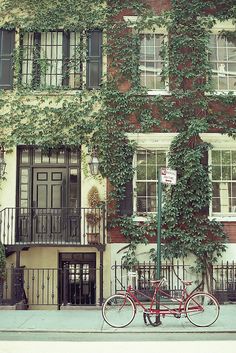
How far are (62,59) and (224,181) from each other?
630 cm

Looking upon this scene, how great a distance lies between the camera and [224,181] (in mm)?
14766

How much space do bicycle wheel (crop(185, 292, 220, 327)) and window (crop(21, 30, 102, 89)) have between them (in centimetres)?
769

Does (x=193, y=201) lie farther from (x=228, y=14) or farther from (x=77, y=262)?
(x=228, y=14)

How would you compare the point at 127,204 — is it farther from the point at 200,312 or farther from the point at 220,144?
the point at 200,312

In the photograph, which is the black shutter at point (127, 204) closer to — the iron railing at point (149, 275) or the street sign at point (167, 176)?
the iron railing at point (149, 275)

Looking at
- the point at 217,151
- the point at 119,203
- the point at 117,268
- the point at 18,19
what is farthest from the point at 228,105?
the point at 18,19

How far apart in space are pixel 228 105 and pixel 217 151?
1.45 m

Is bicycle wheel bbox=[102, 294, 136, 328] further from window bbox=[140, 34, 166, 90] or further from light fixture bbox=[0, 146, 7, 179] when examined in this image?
window bbox=[140, 34, 166, 90]

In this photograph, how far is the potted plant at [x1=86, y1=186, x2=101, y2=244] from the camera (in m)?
13.6

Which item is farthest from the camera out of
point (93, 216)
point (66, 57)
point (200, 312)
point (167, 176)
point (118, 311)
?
point (66, 57)

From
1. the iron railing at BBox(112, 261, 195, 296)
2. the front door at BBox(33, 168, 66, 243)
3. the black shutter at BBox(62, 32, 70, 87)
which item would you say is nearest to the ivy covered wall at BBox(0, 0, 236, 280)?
the black shutter at BBox(62, 32, 70, 87)

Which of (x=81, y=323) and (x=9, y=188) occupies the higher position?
(x=9, y=188)

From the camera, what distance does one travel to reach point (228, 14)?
1508cm

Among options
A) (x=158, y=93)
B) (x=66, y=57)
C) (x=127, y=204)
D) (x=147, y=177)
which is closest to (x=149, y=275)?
(x=127, y=204)
